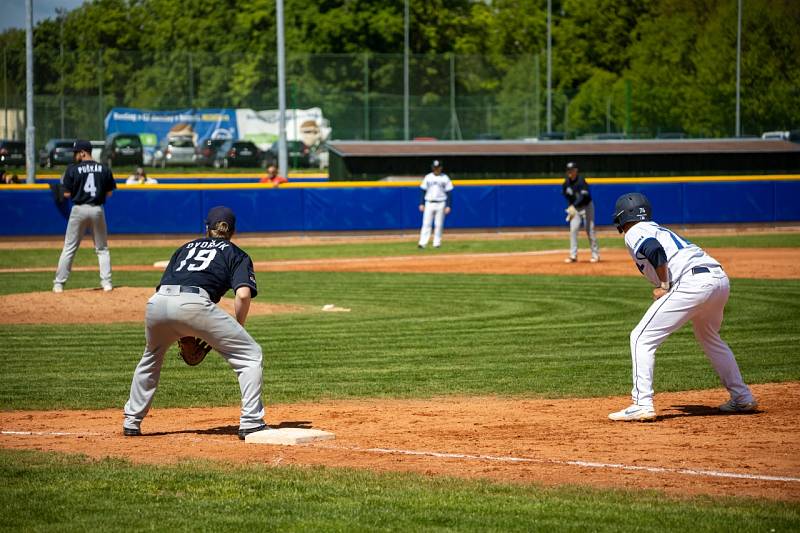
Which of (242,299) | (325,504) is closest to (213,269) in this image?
(242,299)

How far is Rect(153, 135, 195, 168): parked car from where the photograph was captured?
169 ft

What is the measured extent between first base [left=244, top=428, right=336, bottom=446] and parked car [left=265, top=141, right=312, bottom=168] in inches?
1738

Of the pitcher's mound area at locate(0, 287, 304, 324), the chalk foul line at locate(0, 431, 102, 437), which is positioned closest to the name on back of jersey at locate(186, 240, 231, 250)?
the chalk foul line at locate(0, 431, 102, 437)

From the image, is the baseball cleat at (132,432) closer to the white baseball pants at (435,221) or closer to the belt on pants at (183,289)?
the belt on pants at (183,289)

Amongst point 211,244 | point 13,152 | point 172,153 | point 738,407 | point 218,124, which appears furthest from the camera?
point 218,124

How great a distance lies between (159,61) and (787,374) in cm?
4365

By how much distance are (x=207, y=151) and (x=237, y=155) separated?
4.46 ft

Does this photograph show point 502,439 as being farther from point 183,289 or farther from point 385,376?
point 385,376

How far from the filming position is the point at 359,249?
31.2 meters

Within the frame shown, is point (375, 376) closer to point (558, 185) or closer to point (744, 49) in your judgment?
point (558, 185)

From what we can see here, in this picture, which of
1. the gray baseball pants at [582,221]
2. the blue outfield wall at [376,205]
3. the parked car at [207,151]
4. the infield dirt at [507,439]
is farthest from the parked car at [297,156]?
the infield dirt at [507,439]

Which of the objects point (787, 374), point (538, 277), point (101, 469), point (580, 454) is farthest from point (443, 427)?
point (538, 277)

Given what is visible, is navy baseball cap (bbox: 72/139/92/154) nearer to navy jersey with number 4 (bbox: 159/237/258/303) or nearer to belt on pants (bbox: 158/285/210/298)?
navy jersey with number 4 (bbox: 159/237/258/303)

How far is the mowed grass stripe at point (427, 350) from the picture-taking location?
452 inches
